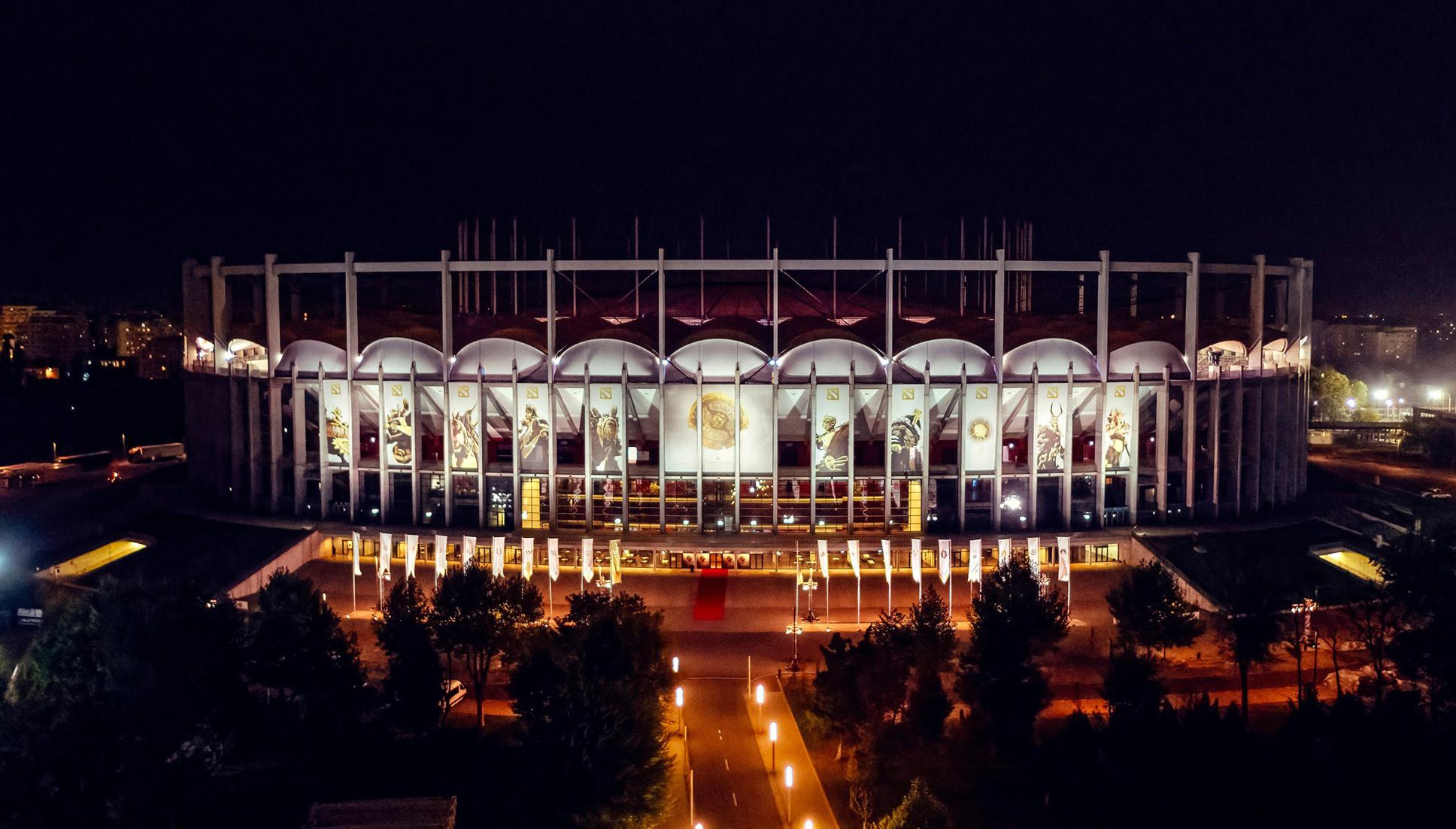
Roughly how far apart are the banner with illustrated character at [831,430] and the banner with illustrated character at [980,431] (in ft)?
17.1

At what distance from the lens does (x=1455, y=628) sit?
81.4 feet

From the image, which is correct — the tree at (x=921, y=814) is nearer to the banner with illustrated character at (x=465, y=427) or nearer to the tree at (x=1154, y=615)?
the tree at (x=1154, y=615)

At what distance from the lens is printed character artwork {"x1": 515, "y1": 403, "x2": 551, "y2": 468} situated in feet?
147

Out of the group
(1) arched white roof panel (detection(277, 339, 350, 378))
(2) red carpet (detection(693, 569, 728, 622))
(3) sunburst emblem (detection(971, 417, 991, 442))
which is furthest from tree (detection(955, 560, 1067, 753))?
(1) arched white roof panel (detection(277, 339, 350, 378))

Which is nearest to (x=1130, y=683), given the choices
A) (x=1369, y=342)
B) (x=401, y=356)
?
(x=401, y=356)

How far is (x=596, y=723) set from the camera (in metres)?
19.3

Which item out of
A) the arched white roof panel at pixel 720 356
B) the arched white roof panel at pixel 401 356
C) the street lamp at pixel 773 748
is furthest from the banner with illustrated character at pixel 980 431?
the arched white roof panel at pixel 401 356

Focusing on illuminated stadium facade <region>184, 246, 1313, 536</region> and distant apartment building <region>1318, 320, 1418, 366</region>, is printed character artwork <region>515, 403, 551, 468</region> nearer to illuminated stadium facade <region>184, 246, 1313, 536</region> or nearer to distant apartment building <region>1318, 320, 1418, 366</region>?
illuminated stadium facade <region>184, 246, 1313, 536</region>

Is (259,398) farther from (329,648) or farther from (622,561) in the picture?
(329,648)

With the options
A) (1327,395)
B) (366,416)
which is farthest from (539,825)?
(1327,395)

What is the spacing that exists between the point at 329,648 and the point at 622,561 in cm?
1893

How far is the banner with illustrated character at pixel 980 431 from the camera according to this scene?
43.9 m

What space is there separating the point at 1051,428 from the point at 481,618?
1093 inches

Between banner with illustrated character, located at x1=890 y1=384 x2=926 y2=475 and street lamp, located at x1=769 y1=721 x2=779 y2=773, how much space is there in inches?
791
